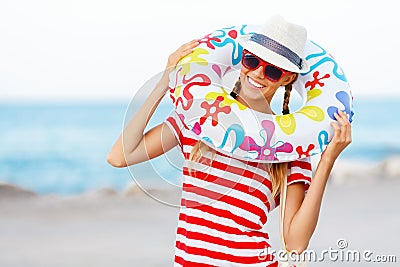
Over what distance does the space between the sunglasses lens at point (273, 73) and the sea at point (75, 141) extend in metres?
6.62

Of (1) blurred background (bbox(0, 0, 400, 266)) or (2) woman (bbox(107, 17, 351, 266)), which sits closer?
(2) woman (bbox(107, 17, 351, 266))

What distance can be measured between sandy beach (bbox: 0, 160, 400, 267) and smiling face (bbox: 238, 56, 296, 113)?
2725 millimetres

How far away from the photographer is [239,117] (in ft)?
5.45

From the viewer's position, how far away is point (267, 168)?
169cm

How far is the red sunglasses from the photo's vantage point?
1.65 metres

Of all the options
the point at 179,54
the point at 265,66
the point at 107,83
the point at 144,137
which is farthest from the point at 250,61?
the point at 107,83

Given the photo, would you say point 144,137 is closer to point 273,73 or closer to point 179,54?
point 179,54

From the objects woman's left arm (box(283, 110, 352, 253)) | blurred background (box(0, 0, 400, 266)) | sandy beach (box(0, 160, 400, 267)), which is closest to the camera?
woman's left arm (box(283, 110, 352, 253))

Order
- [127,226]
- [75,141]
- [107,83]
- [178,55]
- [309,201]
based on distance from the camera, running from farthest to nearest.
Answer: [107,83]
[75,141]
[127,226]
[178,55]
[309,201]

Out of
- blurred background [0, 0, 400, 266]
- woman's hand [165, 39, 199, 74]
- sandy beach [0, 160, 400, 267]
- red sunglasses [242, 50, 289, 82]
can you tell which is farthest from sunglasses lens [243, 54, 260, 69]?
blurred background [0, 0, 400, 266]

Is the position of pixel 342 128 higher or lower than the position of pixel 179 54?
lower

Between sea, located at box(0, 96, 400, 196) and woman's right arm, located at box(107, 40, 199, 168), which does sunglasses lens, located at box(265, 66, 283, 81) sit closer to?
woman's right arm, located at box(107, 40, 199, 168)

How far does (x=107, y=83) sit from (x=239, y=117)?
10.7 meters

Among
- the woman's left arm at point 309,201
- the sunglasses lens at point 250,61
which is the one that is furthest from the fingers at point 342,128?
the sunglasses lens at point 250,61
